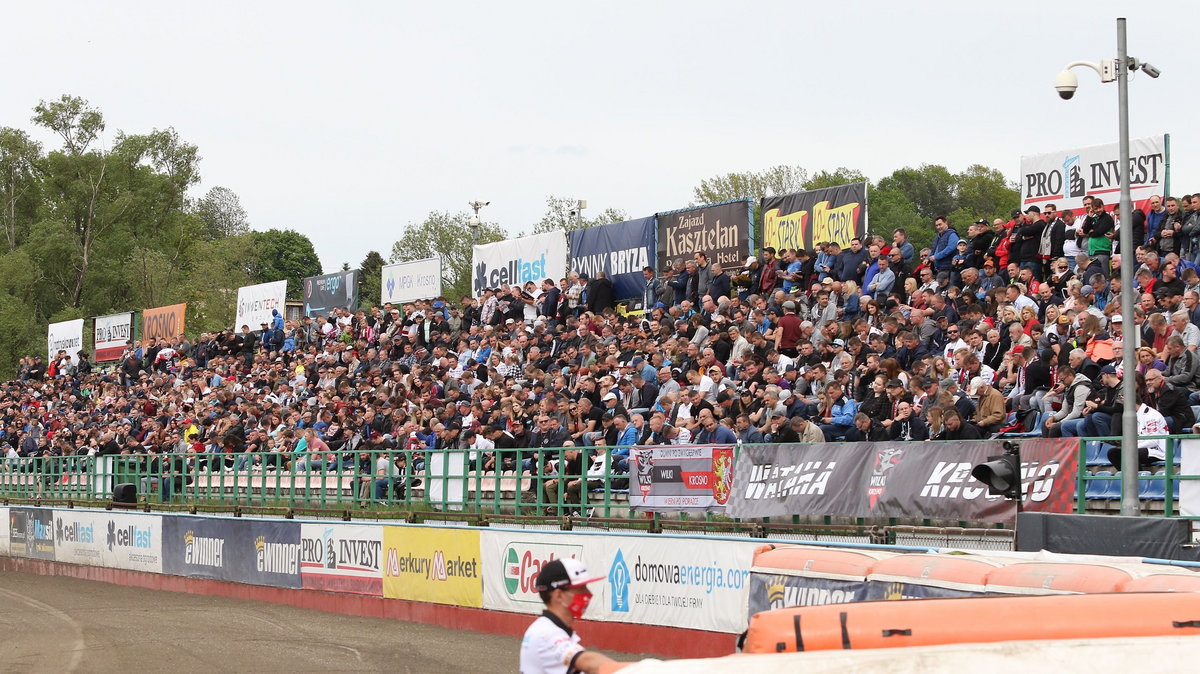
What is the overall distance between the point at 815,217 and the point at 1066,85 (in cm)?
904

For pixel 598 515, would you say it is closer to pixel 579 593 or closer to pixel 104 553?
pixel 579 593

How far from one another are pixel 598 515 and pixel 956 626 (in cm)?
1180

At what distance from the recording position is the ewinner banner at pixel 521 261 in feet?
106

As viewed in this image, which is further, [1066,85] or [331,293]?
[331,293]

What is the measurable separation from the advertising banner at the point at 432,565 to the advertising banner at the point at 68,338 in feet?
118

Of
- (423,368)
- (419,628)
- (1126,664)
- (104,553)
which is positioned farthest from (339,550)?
(1126,664)

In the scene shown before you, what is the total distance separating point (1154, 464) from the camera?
13312 mm

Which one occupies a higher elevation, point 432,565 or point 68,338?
point 68,338

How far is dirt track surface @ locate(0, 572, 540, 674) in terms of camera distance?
611 inches

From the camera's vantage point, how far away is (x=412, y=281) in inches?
1512

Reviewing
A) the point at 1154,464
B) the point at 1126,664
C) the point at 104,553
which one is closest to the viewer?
the point at 1126,664

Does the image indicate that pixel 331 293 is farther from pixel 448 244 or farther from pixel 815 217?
pixel 448 244

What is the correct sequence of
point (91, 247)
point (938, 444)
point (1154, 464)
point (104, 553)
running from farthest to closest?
1. point (91, 247)
2. point (104, 553)
3. point (938, 444)
4. point (1154, 464)

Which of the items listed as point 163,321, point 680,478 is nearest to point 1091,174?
point 680,478
